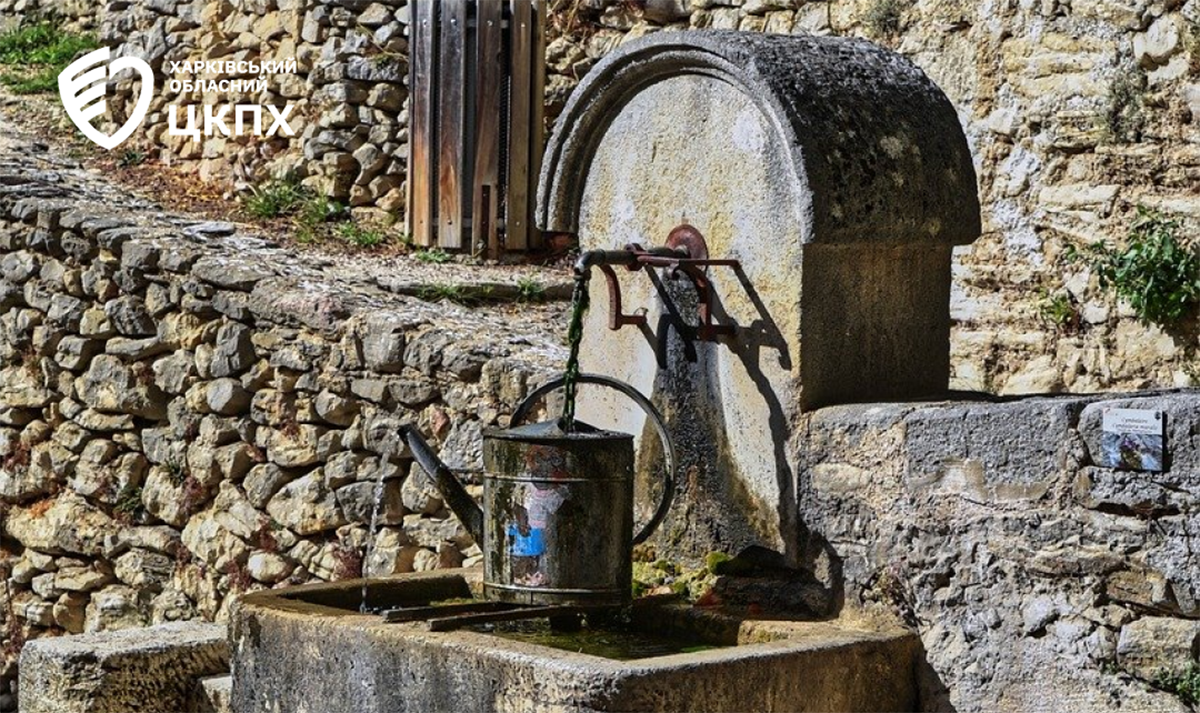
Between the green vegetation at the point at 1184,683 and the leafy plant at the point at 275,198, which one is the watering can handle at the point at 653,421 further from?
the leafy plant at the point at 275,198

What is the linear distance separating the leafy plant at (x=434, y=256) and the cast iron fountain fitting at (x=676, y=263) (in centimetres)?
371

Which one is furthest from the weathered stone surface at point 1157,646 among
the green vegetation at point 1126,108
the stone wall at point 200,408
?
the green vegetation at point 1126,108

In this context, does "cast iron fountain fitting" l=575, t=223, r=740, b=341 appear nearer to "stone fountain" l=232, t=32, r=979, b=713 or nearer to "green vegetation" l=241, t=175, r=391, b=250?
"stone fountain" l=232, t=32, r=979, b=713

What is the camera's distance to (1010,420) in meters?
4.21

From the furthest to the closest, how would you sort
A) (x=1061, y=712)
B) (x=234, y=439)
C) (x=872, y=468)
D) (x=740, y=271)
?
(x=234, y=439)
(x=740, y=271)
(x=872, y=468)
(x=1061, y=712)

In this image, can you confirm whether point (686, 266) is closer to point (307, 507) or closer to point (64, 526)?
point (307, 507)

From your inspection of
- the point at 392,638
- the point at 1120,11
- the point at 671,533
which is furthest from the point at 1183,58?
the point at 392,638

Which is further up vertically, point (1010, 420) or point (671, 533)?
point (1010, 420)

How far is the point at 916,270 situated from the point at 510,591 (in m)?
1.33

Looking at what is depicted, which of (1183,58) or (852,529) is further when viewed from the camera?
(1183,58)

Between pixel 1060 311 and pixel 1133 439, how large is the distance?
3.51m

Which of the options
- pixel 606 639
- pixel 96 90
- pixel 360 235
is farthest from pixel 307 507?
pixel 96 90

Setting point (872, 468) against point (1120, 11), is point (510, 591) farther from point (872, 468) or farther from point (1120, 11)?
point (1120, 11)

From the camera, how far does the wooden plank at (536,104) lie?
353 inches
